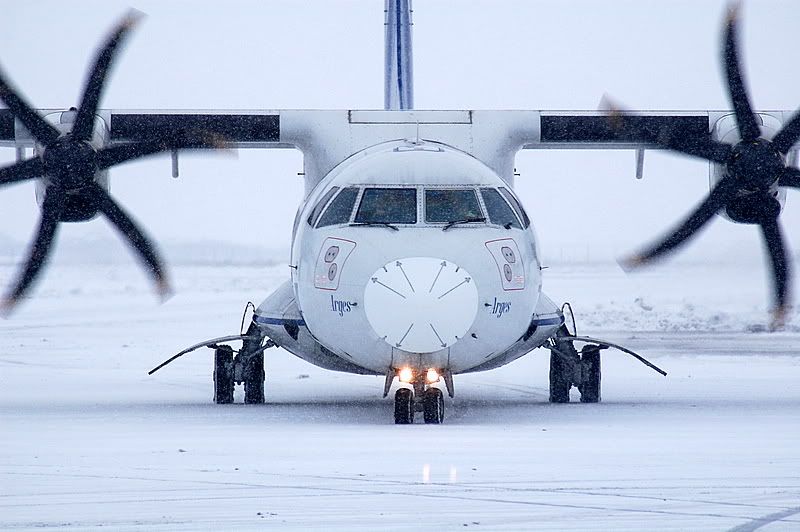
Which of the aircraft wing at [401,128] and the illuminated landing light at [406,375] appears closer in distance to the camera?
the illuminated landing light at [406,375]

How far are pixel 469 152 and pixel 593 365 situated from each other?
2.87 metres

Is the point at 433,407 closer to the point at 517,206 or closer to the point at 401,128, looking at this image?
the point at 517,206

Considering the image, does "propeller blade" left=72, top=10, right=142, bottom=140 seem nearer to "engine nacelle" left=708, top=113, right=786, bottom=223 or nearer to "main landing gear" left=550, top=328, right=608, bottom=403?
"main landing gear" left=550, top=328, right=608, bottom=403

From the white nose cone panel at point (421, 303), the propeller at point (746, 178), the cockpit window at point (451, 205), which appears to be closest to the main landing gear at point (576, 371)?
the propeller at point (746, 178)

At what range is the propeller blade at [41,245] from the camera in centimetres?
1518

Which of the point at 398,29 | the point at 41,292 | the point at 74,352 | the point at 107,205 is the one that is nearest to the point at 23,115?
the point at 107,205

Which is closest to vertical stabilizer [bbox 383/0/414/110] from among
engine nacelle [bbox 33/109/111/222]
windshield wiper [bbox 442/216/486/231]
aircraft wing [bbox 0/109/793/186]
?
aircraft wing [bbox 0/109/793/186]

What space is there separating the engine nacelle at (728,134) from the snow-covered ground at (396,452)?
92.0 inches

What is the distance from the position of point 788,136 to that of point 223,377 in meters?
6.88

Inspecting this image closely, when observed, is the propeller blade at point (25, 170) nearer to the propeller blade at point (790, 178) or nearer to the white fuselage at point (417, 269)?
the white fuselage at point (417, 269)

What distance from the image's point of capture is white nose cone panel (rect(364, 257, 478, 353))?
11773mm

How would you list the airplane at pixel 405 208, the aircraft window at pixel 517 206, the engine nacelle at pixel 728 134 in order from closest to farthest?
the airplane at pixel 405 208 → the aircraft window at pixel 517 206 → the engine nacelle at pixel 728 134

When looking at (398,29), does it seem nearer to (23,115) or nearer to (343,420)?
(23,115)

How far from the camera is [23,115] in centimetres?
1529
